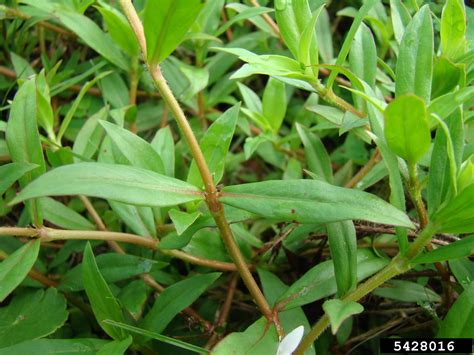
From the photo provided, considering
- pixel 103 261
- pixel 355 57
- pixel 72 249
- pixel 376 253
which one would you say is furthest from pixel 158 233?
pixel 355 57

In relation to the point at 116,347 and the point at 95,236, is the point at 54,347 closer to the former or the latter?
the point at 116,347

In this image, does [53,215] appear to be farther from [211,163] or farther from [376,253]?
[376,253]

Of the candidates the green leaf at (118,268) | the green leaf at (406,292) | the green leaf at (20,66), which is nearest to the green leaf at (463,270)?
the green leaf at (406,292)

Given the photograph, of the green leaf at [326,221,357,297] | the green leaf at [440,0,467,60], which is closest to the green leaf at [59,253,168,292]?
the green leaf at [326,221,357,297]

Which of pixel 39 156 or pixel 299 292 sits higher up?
pixel 39 156

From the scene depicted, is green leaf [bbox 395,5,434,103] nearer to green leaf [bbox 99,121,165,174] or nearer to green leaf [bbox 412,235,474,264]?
green leaf [bbox 412,235,474,264]

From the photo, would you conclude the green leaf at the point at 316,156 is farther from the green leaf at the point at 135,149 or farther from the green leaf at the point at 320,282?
the green leaf at the point at 135,149

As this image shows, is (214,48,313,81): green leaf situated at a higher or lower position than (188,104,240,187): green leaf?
higher
